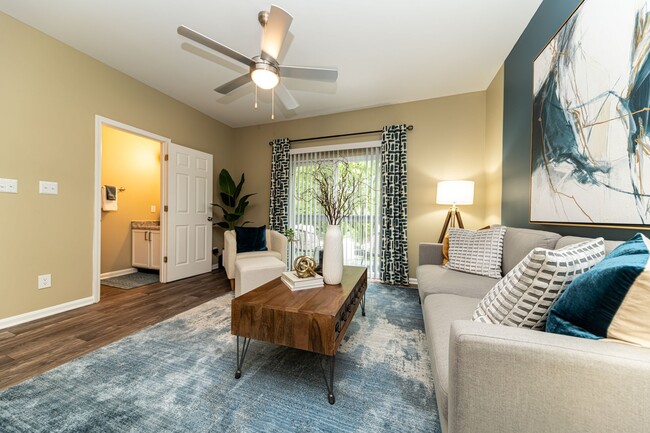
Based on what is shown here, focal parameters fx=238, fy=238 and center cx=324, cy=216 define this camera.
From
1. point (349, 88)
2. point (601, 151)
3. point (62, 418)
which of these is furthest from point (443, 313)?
point (349, 88)

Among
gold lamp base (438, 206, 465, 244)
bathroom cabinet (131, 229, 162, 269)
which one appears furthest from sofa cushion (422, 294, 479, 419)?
bathroom cabinet (131, 229, 162, 269)

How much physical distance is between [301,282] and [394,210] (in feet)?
7.26

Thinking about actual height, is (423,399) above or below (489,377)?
below

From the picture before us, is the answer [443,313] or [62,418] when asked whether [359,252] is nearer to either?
[443,313]

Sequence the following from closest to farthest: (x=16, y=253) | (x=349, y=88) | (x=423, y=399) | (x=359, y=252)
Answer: (x=423, y=399), (x=16, y=253), (x=349, y=88), (x=359, y=252)

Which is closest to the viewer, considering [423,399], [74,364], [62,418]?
[62,418]

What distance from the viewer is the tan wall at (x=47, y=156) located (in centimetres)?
205

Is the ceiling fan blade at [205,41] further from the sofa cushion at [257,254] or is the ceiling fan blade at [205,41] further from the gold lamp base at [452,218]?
the gold lamp base at [452,218]

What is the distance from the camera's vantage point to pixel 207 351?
1668mm

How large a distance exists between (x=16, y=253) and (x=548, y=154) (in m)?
4.45

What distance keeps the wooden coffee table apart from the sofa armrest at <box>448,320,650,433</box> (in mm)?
652

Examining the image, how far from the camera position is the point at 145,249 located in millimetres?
3867

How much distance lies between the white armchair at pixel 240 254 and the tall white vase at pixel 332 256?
163 centimetres

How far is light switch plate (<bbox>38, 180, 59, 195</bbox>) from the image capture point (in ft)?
7.32
